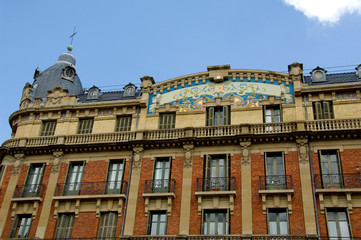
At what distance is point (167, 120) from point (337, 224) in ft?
40.4

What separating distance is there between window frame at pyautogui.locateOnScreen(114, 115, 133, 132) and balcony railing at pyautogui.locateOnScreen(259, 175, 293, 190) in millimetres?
9670

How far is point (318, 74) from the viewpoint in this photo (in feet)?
97.2

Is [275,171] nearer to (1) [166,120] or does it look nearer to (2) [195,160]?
(2) [195,160]

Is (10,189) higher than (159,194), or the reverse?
(10,189)

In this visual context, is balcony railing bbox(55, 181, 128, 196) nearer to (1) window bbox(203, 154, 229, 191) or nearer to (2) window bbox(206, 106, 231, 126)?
(1) window bbox(203, 154, 229, 191)

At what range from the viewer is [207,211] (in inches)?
993

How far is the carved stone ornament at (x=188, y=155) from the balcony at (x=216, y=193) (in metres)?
1.22

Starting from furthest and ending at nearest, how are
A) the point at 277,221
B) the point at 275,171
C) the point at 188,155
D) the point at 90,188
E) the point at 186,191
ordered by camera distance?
the point at 90,188
the point at 188,155
the point at 186,191
the point at 275,171
the point at 277,221

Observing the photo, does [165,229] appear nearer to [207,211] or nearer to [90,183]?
[207,211]

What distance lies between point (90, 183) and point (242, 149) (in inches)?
376

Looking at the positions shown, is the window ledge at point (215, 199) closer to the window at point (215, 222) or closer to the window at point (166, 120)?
the window at point (215, 222)

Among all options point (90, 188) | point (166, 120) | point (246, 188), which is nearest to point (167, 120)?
point (166, 120)

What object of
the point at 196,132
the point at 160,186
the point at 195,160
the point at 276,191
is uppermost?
the point at 196,132

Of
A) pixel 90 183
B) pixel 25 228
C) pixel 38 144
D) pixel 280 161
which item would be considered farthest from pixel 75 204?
pixel 280 161
